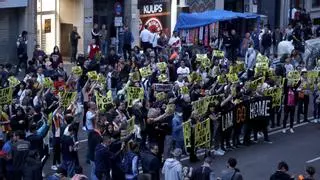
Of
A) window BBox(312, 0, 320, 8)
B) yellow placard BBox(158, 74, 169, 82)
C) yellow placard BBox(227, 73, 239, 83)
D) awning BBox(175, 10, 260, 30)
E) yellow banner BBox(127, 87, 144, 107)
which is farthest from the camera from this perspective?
window BBox(312, 0, 320, 8)

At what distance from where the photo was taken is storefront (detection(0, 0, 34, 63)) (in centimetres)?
3119

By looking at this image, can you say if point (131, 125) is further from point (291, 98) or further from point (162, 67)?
point (162, 67)

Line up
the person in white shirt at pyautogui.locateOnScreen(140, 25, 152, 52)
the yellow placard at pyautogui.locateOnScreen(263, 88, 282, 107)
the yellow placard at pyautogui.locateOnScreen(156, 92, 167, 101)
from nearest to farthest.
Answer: the yellow placard at pyautogui.locateOnScreen(156, 92, 167, 101), the yellow placard at pyautogui.locateOnScreen(263, 88, 282, 107), the person in white shirt at pyautogui.locateOnScreen(140, 25, 152, 52)

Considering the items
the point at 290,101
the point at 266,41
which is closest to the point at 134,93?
the point at 290,101

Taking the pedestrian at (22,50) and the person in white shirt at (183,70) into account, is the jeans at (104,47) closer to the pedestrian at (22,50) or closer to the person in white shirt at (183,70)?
the pedestrian at (22,50)

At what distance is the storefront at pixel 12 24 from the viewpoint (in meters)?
31.2

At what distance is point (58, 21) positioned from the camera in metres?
34.1

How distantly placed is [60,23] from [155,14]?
520cm

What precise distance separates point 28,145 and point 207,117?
219 inches

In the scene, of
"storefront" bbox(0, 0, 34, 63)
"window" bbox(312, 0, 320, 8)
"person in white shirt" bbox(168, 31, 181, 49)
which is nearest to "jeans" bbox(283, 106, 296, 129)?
"person in white shirt" bbox(168, 31, 181, 49)

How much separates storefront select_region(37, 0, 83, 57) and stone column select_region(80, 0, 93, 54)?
15cm

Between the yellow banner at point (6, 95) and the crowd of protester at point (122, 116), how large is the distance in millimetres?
197

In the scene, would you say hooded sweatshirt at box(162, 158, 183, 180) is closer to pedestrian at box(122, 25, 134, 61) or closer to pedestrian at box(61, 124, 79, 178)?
pedestrian at box(61, 124, 79, 178)

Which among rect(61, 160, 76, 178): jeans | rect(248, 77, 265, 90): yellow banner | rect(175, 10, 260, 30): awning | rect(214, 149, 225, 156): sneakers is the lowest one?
rect(214, 149, 225, 156): sneakers
